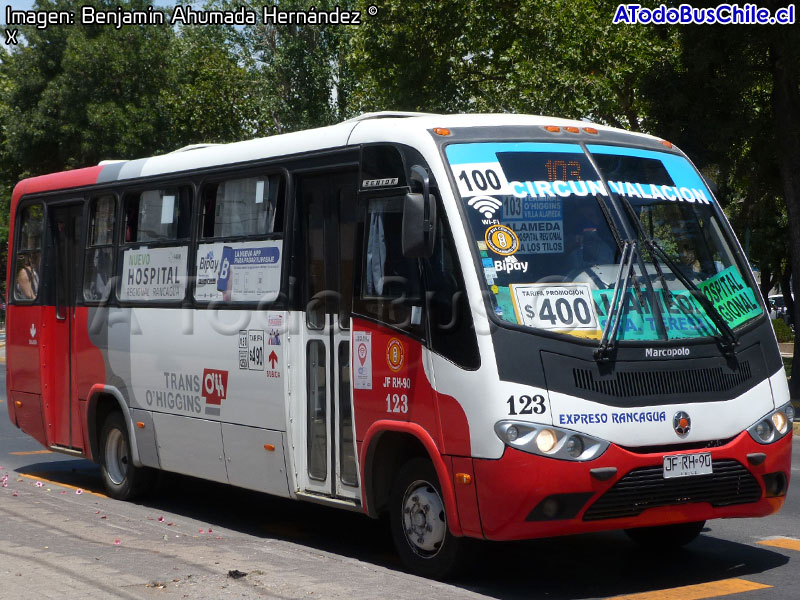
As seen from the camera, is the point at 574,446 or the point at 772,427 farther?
the point at 772,427

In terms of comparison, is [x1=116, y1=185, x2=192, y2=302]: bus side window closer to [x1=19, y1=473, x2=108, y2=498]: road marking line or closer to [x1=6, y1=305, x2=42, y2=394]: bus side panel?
[x1=6, y1=305, x2=42, y2=394]: bus side panel

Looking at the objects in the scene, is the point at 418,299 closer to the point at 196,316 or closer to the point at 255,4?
the point at 196,316

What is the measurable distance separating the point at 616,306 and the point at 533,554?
2.14 m

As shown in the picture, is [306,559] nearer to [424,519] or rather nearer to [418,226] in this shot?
[424,519]

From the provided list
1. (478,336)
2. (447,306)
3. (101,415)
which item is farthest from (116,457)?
(478,336)

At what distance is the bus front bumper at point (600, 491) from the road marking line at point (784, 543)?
1.43 metres

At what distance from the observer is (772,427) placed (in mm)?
7324

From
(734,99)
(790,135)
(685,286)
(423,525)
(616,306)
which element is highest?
(734,99)

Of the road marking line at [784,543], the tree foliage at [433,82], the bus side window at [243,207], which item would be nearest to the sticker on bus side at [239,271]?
the bus side window at [243,207]

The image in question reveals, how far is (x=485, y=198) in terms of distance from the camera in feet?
23.6

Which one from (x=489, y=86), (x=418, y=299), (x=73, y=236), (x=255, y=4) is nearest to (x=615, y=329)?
(x=418, y=299)

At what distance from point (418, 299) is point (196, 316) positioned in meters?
2.98

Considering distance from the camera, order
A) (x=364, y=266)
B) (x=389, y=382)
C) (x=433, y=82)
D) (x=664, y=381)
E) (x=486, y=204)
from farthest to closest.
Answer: (x=433, y=82), (x=364, y=266), (x=389, y=382), (x=486, y=204), (x=664, y=381)

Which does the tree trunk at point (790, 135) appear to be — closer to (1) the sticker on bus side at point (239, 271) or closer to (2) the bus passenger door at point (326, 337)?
(1) the sticker on bus side at point (239, 271)
